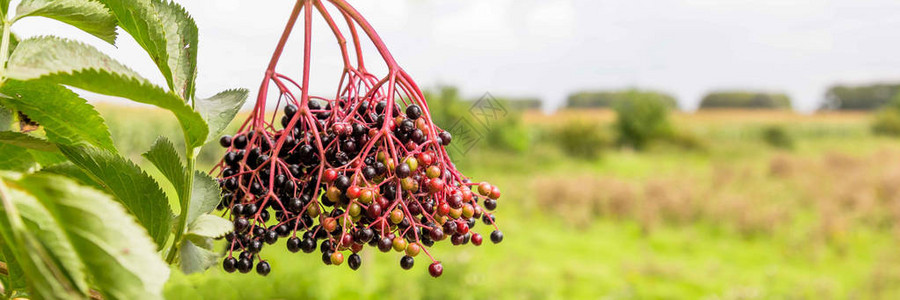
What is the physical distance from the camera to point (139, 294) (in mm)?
378

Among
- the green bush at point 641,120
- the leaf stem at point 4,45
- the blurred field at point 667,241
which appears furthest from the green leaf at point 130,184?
the green bush at point 641,120

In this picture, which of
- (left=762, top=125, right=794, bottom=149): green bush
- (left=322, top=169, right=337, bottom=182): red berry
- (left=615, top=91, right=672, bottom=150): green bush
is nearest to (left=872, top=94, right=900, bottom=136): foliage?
(left=762, top=125, right=794, bottom=149): green bush

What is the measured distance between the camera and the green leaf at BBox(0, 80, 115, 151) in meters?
0.58

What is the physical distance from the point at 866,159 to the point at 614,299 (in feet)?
46.2

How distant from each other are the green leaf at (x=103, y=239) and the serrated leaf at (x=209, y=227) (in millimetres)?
185

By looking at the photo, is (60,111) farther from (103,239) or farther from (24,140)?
(103,239)

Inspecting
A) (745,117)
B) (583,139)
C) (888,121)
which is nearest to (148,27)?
(583,139)

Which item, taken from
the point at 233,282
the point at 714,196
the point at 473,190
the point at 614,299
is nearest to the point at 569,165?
the point at 714,196

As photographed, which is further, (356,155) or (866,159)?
(866,159)

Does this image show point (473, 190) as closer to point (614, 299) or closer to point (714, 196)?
point (614, 299)

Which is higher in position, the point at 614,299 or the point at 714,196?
the point at 714,196

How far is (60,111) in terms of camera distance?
0.60 meters

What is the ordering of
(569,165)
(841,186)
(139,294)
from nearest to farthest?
(139,294) → (841,186) → (569,165)

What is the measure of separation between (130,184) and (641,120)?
22.8 m
